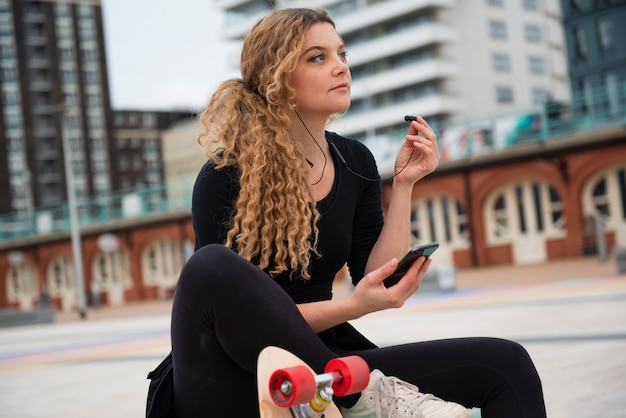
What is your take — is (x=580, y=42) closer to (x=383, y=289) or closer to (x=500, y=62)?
(x=500, y=62)

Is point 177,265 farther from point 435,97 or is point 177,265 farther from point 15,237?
point 435,97

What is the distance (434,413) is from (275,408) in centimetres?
43

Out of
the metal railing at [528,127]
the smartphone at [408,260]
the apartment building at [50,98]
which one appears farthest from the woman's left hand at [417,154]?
the apartment building at [50,98]

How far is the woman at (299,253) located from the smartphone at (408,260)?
0.02m

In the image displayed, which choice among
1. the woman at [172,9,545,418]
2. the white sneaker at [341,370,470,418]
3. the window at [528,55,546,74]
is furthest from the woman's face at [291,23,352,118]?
the window at [528,55,546,74]

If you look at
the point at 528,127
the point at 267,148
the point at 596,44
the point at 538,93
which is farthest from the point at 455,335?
the point at 538,93

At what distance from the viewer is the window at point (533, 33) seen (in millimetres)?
57438

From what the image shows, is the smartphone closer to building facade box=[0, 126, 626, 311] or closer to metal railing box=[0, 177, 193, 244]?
building facade box=[0, 126, 626, 311]

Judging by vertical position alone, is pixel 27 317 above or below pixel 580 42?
below

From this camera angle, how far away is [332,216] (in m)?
2.57

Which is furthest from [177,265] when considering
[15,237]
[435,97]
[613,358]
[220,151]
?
[220,151]

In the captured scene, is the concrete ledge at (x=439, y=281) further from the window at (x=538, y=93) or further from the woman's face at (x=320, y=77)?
the window at (x=538, y=93)

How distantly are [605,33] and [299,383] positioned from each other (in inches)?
1771

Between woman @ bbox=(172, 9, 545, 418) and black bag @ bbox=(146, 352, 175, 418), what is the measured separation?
29 millimetres
